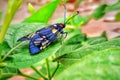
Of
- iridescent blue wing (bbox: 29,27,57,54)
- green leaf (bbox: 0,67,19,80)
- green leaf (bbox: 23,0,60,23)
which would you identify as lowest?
green leaf (bbox: 0,67,19,80)

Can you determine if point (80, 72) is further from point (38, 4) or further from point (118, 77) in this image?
point (38, 4)

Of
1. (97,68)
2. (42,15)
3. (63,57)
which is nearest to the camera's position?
(97,68)

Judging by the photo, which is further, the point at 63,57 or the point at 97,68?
the point at 63,57

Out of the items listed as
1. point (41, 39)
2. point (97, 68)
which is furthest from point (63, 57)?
point (97, 68)

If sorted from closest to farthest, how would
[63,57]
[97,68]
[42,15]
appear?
[97,68], [63,57], [42,15]

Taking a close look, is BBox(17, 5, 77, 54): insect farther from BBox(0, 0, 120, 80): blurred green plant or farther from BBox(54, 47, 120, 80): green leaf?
BBox(54, 47, 120, 80): green leaf

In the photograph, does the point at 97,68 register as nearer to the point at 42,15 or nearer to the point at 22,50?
the point at 22,50

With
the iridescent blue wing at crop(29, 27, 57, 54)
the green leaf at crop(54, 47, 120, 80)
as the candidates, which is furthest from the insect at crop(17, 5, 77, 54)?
the green leaf at crop(54, 47, 120, 80)
